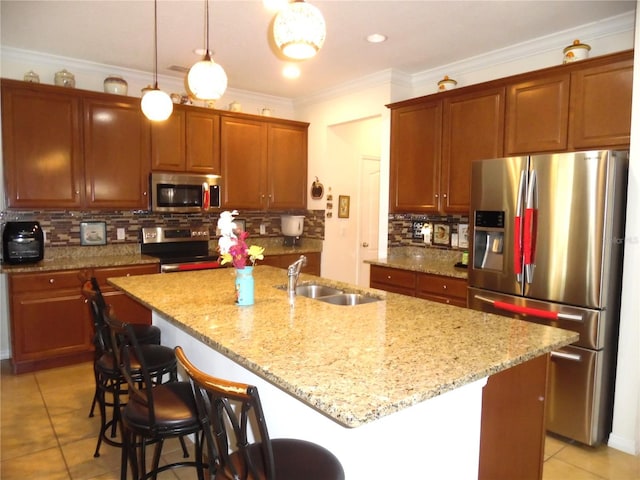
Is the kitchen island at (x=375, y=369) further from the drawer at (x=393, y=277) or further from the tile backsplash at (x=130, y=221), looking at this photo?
the tile backsplash at (x=130, y=221)

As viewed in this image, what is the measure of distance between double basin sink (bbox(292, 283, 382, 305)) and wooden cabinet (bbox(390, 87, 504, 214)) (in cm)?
164

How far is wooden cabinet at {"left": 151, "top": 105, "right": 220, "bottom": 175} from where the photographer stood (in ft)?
14.5

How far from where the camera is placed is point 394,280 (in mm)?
4062

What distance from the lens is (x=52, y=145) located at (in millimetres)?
3869

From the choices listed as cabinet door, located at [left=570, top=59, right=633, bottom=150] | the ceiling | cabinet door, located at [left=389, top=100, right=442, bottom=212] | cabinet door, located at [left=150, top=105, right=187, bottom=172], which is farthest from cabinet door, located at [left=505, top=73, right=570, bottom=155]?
cabinet door, located at [left=150, top=105, right=187, bottom=172]

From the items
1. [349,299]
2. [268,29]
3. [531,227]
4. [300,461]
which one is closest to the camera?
[300,461]

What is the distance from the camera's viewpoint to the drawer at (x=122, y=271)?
12.8ft

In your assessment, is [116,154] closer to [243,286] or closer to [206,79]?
[206,79]

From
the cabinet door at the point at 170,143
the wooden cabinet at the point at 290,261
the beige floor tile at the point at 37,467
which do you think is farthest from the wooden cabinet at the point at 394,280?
the beige floor tile at the point at 37,467

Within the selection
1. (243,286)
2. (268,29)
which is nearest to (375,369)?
Answer: (243,286)

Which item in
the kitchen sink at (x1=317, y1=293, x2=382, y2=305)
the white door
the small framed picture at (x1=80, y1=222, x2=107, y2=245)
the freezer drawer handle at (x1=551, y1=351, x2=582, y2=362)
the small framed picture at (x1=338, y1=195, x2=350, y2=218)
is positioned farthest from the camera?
the white door

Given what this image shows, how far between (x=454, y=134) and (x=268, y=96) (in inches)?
98.4

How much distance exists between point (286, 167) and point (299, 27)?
370 cm

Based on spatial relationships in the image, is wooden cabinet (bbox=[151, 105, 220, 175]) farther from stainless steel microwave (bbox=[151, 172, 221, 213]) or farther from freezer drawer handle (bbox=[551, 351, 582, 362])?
freezer drawer handle (bbox=[551, 351, 582, 362])
